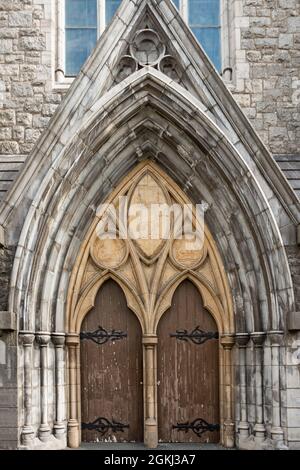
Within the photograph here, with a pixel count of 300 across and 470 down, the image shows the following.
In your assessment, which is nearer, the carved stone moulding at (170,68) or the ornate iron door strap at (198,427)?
the carved stone moulding at (170,68)

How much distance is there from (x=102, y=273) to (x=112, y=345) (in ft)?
Result: 3.06

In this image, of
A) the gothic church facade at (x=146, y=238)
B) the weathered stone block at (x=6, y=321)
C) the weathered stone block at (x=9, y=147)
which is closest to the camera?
the weathered stone block at (x=6, y=321)

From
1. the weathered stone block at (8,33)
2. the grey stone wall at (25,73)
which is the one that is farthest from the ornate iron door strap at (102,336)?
the weathered stone block at (8,33)

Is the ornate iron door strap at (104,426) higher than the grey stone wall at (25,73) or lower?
lower

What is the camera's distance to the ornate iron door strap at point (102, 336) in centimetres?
784

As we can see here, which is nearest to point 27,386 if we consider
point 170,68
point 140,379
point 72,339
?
point 72,339

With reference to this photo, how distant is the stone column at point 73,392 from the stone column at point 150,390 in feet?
2.85

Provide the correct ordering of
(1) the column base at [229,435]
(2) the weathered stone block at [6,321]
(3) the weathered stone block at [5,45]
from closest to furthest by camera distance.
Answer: (2) the weathered stone block at [6,321] < (1) the column base at [229,435] < (3) the weathered stone block at [5,45]

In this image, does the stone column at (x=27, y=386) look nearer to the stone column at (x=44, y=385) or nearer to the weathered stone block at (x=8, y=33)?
the stone column at (x=44, y=385)

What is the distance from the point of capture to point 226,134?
23.5 feet

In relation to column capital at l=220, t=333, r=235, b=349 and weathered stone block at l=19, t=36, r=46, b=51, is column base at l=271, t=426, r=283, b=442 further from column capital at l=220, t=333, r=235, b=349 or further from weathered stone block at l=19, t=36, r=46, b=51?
weathered stone block at l=19, t=36, r=46, b=51

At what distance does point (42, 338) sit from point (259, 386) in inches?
104

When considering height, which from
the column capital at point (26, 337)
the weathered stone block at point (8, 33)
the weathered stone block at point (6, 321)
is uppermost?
the weathered stone block at point (8, 33)

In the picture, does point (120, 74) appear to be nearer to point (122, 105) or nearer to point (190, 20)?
point (122, 105)
